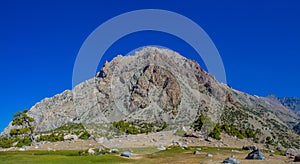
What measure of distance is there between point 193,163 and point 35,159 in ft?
71.8

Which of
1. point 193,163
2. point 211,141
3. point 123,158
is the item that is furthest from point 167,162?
point 211,141

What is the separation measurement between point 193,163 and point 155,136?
45910mm

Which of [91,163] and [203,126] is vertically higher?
[203,126]

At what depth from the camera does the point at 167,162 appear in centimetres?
4766

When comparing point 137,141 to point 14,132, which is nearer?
point 137,141

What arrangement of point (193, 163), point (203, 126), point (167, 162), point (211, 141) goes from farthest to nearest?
point (203, 126) → point (211, 141) → point (167, 162) → point (193, 163)

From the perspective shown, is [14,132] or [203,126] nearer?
[14,132]

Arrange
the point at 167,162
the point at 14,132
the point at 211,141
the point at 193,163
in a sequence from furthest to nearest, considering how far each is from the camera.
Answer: the point at 14,132, the point at 211,141, the point at 167,162, the point at 193,163

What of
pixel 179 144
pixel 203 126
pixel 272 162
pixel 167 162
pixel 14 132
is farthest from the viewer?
pixel 203 126

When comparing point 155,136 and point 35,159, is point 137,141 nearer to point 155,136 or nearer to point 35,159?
point 155,136

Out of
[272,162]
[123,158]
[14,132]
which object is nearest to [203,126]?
[14,132]

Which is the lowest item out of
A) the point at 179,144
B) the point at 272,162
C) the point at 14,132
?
the point at 272,162

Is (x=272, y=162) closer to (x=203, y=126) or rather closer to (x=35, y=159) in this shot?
(x=35, y=159)

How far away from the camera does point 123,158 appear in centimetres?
5250
